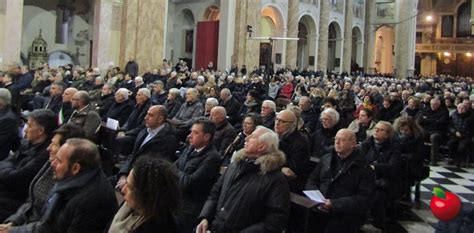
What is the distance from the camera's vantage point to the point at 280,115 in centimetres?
553

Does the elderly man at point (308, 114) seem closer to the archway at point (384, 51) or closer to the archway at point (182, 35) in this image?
the archway at point (182, 35)

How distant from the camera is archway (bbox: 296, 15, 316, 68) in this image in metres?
30.7

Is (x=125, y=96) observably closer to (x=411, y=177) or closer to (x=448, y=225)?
(x=411, y=177)

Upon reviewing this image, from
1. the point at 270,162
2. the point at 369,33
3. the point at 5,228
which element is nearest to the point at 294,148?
the point at 270,162

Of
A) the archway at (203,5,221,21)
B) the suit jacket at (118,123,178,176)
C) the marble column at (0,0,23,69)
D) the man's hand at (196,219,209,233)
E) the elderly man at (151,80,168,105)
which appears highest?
the archway at (203,5,221,21)

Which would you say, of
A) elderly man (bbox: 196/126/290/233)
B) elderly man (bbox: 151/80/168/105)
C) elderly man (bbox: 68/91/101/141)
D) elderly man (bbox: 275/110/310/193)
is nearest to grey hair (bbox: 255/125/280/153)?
elderly man (bbox: 196/126/290/233)

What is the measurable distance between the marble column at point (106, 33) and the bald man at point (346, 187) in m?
16.0

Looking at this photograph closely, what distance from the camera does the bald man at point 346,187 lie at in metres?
4.33

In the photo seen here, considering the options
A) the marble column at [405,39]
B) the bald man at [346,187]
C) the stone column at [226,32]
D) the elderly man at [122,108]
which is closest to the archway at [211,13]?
the stone column at [226,32]

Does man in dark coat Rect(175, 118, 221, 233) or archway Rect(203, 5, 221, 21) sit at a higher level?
archway Rect(203, 5, 221, 21)

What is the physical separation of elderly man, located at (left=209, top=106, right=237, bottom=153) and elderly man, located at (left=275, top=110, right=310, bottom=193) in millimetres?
1051

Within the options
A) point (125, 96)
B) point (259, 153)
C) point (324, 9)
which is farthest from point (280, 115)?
point (324, 9)

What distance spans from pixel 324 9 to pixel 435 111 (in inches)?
840

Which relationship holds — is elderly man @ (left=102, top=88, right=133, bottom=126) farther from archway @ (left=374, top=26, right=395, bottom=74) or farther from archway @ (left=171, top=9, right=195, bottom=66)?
archway @ (left=374, top=26, right=395, bottom=74)
